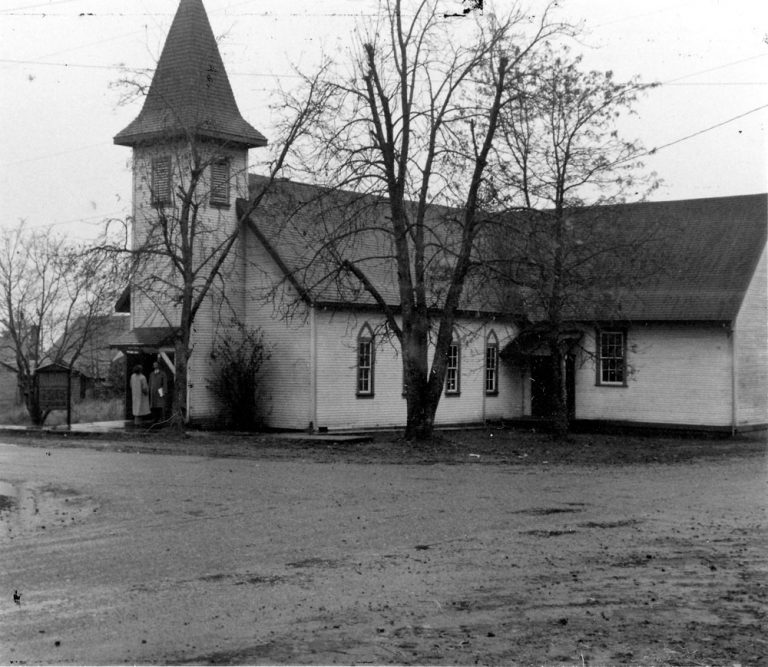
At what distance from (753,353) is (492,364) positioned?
358 inches

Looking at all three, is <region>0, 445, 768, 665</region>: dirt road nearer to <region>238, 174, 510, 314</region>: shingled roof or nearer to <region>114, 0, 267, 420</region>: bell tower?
<region>238, 174, 510, 314</region>: shingled roof

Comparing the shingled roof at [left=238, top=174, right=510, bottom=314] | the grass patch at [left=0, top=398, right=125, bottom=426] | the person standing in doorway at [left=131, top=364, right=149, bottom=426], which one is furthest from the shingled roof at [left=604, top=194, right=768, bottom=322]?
the grass patch at [left=0, top=398, right=125, bottom=426]

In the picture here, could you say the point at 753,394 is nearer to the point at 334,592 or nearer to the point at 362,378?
the point at 362,378

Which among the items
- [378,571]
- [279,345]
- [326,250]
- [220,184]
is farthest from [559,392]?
[378,571]

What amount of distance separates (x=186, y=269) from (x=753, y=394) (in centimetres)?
1759

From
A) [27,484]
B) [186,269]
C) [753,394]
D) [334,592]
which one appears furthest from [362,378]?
[334,592]

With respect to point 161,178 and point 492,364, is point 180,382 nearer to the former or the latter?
point 161,178

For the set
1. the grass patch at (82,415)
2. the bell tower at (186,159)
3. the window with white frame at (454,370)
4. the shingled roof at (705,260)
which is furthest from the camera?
the grass patch at (82,415)

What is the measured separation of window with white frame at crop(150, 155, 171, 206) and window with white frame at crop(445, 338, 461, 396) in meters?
10.8

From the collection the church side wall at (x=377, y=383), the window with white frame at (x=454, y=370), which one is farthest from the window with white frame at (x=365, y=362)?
the window with white frame at (x=454, y=370)

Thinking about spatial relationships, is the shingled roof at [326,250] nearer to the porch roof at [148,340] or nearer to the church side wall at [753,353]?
the porch roof at [148,340]

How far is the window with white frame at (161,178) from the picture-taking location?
32.6 metres

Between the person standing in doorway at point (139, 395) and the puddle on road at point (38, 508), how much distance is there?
15.7 metres

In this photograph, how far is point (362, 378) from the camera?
34219 millimetres
